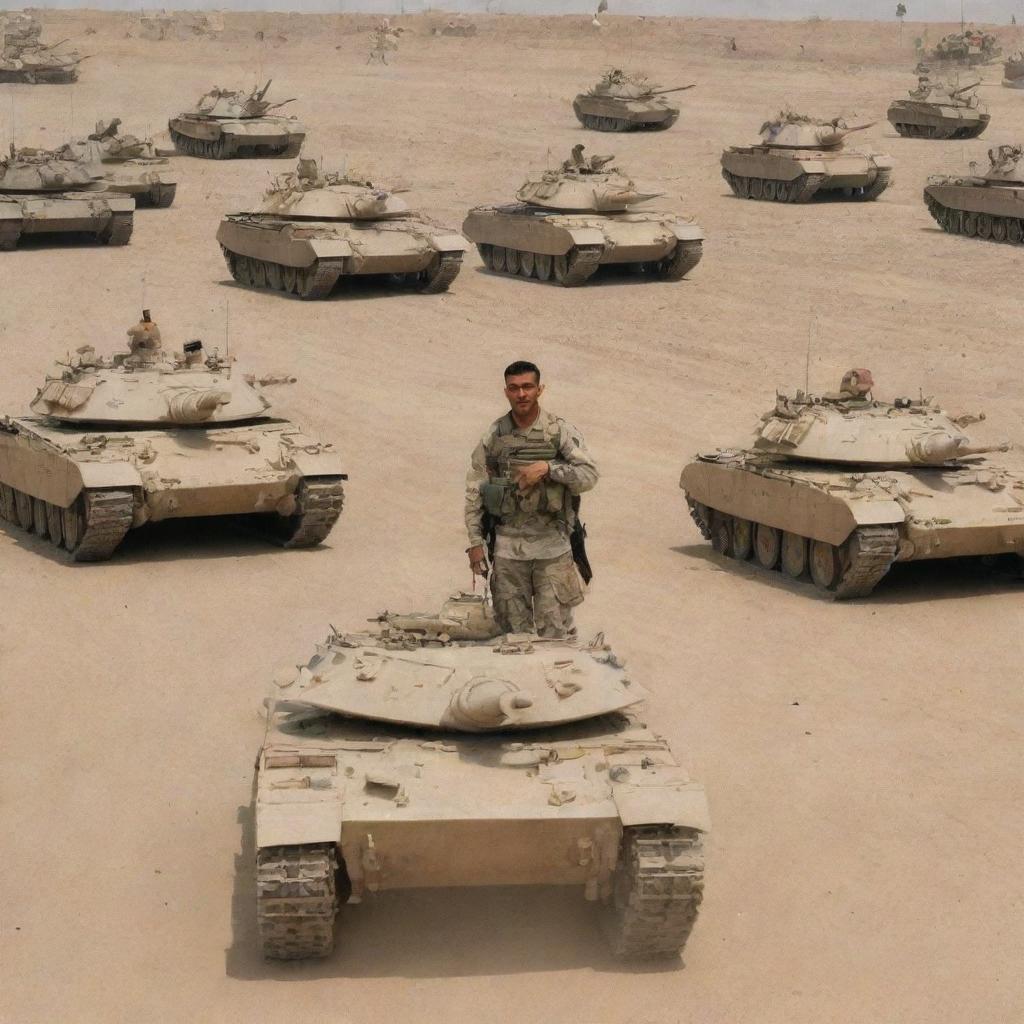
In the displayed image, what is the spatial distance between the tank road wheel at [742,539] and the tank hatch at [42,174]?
17308mm

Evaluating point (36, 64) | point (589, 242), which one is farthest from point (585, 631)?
point (36, 64)

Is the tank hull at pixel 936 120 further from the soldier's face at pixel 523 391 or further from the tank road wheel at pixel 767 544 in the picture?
the soldier's face at pixel 523 391

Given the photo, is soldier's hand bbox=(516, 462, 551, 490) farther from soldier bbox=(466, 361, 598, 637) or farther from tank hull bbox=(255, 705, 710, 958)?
tank hull bbox=(255, 705, 710, 958)

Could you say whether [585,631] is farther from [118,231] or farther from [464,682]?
[118,231]

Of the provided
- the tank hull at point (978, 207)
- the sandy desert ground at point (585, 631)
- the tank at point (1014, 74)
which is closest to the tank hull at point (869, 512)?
the sandy desert ground at point (585, 631)

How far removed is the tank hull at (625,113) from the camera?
44000 mm

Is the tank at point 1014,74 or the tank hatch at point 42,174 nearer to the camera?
the tank hatch at point 42,174

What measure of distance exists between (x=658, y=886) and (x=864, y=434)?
6.94 metres

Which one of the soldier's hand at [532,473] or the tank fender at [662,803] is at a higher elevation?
the soldier's hand at [532,473]

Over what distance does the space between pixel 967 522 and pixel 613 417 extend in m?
6.54

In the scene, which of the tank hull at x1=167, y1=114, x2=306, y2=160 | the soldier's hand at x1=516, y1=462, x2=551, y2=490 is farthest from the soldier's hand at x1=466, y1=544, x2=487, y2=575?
the tank hull at x1=167, y1=114, x2=306, y2=160

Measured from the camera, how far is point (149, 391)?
1433 cm

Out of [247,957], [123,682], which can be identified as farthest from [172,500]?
[247,957]

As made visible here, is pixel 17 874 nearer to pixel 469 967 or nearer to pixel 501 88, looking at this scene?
pixel 469 967
